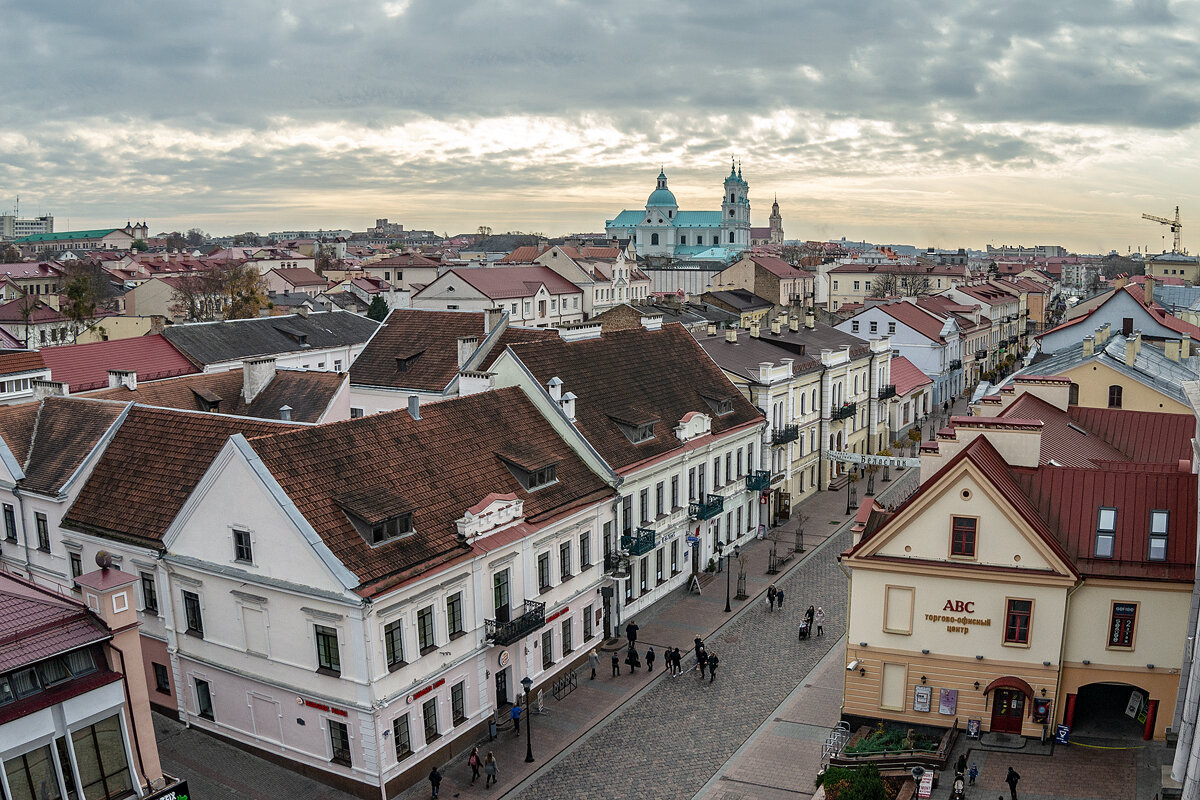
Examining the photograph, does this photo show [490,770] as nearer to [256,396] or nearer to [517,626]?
[517,626]

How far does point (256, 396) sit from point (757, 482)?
24.4 meters

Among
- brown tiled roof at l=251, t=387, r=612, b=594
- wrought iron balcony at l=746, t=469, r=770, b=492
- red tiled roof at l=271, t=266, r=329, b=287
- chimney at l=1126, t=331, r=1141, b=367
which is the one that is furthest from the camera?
red tiled roof at l=271, t=266, r=329, b=287

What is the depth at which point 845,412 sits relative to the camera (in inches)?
2331

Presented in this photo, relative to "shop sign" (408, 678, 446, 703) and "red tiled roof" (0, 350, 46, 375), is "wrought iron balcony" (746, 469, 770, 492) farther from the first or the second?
"red tiled roof" (0, 350, 46, 375)

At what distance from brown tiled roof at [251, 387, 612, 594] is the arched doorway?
16.8 metres

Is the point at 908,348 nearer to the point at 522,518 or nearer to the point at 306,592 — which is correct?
the point at 522,518

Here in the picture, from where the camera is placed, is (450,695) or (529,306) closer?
(450,695)

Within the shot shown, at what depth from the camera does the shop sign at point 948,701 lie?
26.7 metres

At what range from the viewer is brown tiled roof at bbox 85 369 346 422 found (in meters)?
42.8

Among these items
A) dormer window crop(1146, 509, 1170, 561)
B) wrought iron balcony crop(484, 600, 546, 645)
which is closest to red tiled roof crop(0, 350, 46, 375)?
wrought iron balcony crop(484, 600, 546, 645)

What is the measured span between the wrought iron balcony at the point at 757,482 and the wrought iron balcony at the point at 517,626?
18.6 meters

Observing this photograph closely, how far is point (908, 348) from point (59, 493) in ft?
223

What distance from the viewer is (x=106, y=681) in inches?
734

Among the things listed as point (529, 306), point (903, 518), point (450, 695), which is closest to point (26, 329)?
point (529, 306)
